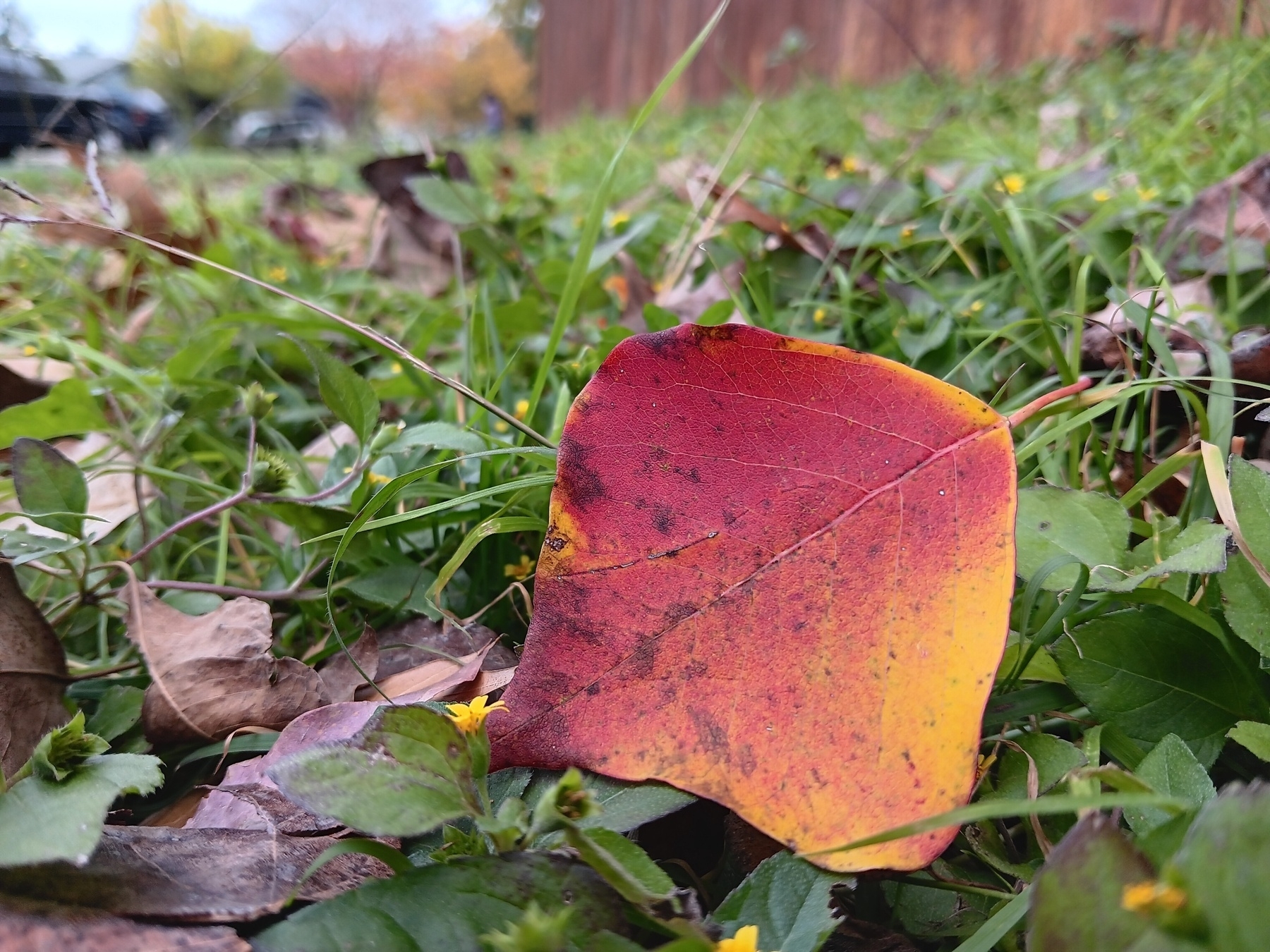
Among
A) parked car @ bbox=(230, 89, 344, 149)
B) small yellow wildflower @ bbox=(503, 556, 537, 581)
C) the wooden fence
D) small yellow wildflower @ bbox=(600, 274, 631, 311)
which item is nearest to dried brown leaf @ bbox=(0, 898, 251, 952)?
small yellow wildflower @ bbox=(503, 556, 537, 581)

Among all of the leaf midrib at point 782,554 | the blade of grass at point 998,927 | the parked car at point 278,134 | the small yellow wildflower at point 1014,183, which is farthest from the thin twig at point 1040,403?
the parked car at point 278,134

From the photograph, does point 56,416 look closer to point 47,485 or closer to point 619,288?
point 47,485

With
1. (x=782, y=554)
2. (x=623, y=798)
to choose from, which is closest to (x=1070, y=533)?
(x=782, y=554)

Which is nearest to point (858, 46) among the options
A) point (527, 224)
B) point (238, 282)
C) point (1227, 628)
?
point (527, 224)

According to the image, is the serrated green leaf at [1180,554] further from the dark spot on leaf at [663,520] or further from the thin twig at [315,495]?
the thin twig at [315,495]

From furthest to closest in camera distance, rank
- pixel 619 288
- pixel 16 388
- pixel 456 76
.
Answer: pixel 456 76 → pixel 619 288 → pixel 16 388
